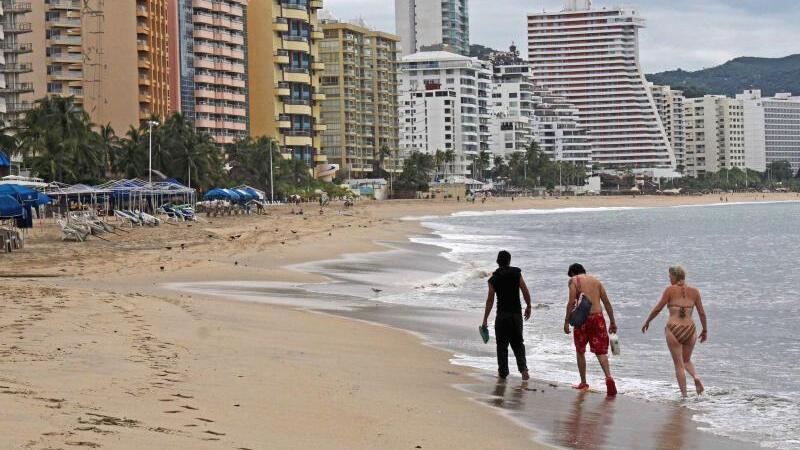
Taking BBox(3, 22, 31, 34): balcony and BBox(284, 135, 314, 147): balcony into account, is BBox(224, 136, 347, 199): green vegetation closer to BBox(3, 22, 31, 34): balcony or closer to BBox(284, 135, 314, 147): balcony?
BBox(284, 135, 314, 147): balcony

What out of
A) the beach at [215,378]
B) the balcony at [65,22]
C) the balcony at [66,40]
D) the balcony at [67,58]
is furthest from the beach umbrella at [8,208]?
the balcony at [65,22]

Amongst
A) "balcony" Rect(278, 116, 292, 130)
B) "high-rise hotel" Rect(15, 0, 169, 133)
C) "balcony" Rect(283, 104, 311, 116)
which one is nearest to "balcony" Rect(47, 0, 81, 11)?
"high-rise hotel" Rect(15, 0, 169, 133)

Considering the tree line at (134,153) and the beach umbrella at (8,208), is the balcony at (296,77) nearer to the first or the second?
the tree line at (134,153)

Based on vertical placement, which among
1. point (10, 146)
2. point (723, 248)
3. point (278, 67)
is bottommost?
point (723, 248)

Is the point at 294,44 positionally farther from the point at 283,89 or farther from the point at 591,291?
the point at 591,291

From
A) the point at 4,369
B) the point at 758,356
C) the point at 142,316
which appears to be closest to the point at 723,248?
the point at 758,356

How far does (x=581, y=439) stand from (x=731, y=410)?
9.82 ft

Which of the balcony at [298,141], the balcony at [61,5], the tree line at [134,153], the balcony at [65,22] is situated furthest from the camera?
the balcony at [298,141]

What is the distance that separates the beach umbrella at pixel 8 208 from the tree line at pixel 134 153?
40369 mm

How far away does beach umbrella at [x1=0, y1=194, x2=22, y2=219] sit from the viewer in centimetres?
3284

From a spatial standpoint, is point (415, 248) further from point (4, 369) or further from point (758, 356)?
point (4, 369)

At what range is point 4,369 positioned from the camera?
Answer: 31.0ft

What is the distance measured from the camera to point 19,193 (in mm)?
35156

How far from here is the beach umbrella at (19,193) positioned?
110ft
